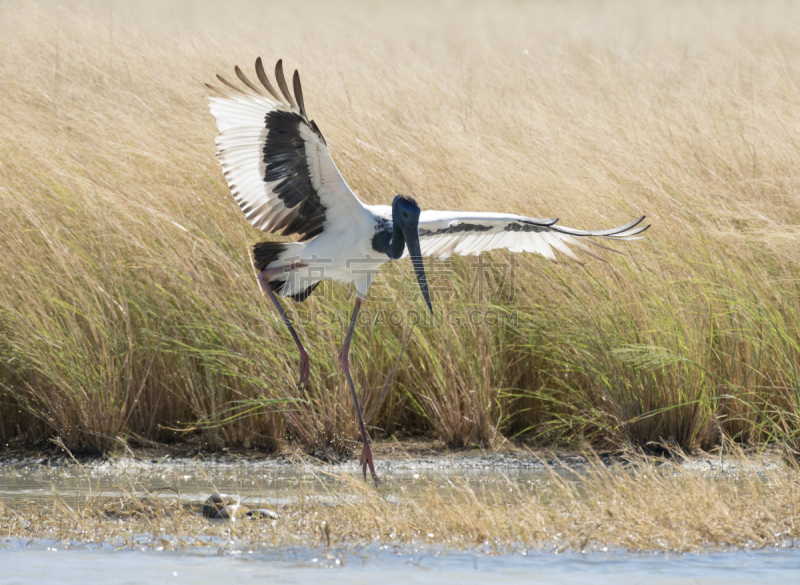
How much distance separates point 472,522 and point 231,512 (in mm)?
1107

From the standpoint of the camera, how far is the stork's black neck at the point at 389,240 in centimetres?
566

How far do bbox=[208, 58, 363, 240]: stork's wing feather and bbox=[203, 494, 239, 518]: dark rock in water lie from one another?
5.56 feet

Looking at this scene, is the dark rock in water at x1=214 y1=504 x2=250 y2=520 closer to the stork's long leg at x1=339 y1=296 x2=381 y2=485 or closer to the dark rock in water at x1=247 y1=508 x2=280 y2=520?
the dark rock in water at x1=247 y1=508 x2=280 y2=520

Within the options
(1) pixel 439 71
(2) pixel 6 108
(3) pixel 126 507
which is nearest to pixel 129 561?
(3) pixel 126 507

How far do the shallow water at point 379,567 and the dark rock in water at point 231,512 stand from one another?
0.36 meters

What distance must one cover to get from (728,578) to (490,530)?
3.27 feet

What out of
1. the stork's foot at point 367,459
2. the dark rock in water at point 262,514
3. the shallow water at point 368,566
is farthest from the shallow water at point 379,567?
the stork's foot at point 367,459

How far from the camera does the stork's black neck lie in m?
5.66

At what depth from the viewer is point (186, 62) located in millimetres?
9750

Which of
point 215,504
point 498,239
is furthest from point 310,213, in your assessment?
point 215,504

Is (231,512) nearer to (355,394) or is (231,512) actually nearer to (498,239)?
(355,394)

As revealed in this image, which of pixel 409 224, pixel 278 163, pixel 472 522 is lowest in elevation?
pixel 472 522

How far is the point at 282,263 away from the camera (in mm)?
5887

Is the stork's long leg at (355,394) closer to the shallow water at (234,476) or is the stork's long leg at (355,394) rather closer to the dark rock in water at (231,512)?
the shallow water at (234,476)
